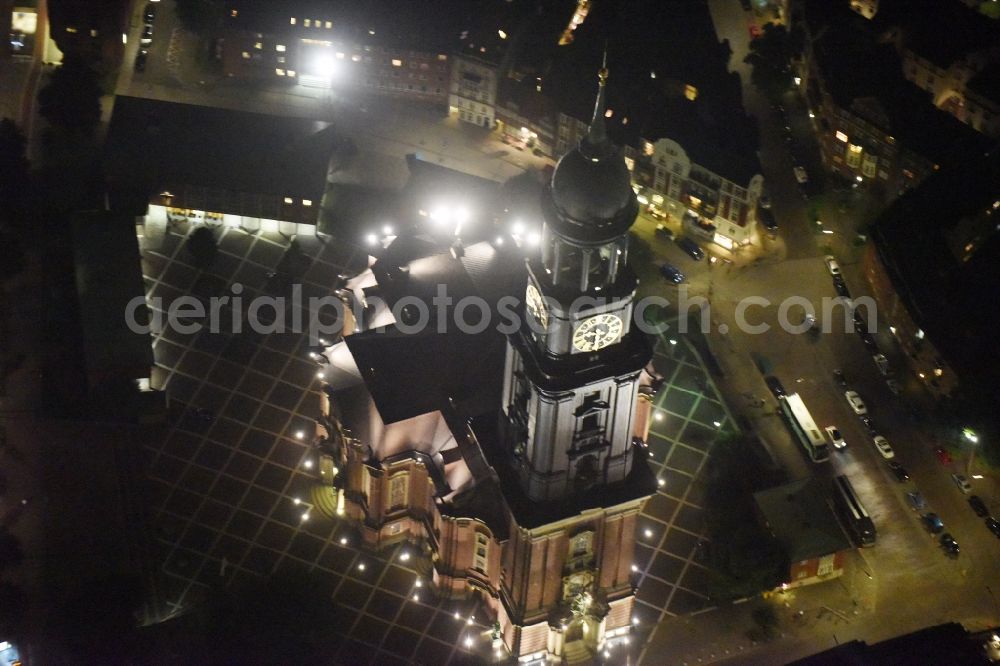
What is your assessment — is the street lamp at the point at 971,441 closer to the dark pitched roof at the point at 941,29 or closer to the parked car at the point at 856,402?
the parked car at the point at 856,402

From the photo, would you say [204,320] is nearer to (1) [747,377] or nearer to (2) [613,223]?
(1) [747,377]

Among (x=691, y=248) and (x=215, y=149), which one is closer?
(x=215, y=149)

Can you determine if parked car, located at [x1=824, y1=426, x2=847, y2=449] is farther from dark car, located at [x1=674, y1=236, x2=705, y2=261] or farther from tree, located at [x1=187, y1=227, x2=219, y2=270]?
tree, located at [x1=187, y1=227, x2=219, y2=270]

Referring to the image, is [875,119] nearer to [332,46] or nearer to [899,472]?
[899,472]

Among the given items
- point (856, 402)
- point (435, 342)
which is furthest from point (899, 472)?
point (435, 342)

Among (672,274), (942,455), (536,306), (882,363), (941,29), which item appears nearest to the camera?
(536,306)

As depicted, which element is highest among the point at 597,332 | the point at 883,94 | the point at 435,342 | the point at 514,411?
the point at 597,332

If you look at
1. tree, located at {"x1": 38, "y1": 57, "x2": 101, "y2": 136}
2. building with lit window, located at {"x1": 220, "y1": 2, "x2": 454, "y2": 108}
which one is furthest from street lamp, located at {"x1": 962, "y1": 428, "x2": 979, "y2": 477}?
tree, located at {"x1": 38, "y1": 57, "x2": 101, "y2": 136}
